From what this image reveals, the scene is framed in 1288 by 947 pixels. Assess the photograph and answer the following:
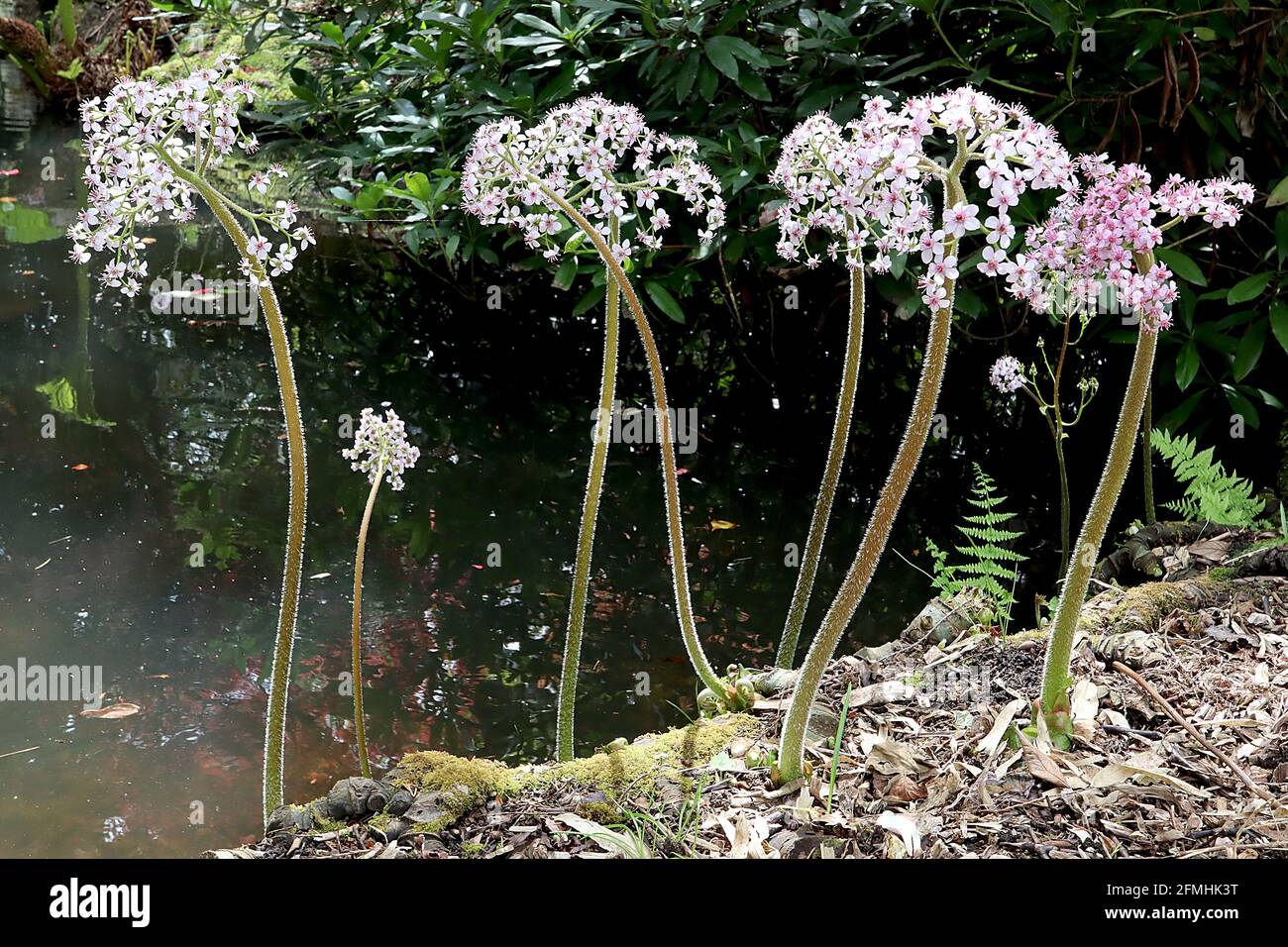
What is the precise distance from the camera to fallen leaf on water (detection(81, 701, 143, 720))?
324 cm

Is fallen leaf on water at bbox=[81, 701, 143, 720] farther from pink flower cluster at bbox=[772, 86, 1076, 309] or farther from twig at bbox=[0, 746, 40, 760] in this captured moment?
pink flower cluster at bbox=[772, 86, 1076, 309]

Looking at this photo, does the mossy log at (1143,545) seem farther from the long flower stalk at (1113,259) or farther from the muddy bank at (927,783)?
the long flower stalk at (1113,259)

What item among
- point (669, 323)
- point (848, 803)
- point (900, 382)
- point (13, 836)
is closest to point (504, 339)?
point (669, 323)

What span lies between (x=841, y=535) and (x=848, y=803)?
7.56 feet

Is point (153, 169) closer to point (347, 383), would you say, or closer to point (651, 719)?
point (651, 719)

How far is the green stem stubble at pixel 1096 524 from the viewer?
2160 mm

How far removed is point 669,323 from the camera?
6344 mm

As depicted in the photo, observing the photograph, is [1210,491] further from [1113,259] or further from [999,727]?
[1113,259]

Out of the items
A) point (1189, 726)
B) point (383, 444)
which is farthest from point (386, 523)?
point (1189, 726)

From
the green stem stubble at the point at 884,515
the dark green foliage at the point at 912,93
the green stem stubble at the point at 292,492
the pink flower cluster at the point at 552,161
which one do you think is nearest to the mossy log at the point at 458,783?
the green stem stubble at the point at 292,492

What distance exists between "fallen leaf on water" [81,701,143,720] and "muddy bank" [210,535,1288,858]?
1082 mm

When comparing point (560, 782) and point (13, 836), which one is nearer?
point (560, 782)

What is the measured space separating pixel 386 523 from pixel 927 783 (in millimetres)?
2729

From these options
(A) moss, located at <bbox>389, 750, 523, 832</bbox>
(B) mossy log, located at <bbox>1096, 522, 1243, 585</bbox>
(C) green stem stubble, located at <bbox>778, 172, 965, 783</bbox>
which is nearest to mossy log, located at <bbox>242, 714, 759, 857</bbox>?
(A) moss, located at <bbox>389, 750, 523, 832</bbox>
